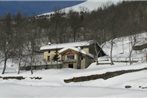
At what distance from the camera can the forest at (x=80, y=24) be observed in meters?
114

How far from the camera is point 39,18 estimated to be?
136875mm

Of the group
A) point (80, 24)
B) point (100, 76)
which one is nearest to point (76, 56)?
point (100, 76)

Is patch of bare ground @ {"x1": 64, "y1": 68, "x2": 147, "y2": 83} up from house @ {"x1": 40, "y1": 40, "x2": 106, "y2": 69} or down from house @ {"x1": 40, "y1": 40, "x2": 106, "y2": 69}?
down

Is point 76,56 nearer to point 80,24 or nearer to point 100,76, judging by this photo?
point 100,76

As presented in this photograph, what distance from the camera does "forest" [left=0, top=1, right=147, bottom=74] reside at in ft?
373

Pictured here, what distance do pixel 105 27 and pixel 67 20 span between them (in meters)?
19.1

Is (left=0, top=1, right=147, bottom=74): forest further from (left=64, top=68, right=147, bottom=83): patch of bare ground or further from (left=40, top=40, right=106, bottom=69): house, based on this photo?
(left=64, top=68, right=147, bottom=83): patch of bare ground

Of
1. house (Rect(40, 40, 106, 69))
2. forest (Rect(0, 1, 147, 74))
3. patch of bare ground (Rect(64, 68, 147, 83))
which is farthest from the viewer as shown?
forest (Rect(0, 1, 147, 74))

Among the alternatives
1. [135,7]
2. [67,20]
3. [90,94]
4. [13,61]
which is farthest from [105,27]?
[90,94]

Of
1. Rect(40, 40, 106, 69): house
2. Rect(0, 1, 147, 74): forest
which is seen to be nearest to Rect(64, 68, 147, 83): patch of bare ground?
Rect(40, 40, 106, 69): house

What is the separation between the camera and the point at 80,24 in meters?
132

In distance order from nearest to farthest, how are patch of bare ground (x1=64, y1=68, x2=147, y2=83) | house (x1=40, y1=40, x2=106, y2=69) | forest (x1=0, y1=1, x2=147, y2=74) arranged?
patch of bare ground (x1=64, y1=68, x2=147, y2=83), house (x1=40, y1=40, x2=106, y2=69), forest (x1=0, y1=1, x2=147, y2=74)

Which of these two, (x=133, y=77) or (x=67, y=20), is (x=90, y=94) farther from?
(x=67, y=20)

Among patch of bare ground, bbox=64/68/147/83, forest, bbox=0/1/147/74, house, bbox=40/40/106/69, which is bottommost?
patch of bare ground, bbox=64/68/147/83
